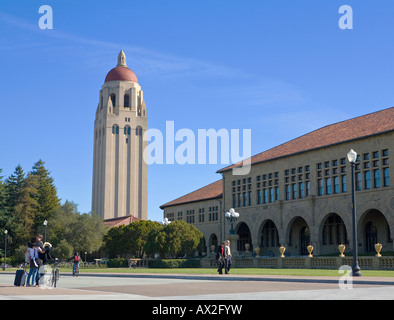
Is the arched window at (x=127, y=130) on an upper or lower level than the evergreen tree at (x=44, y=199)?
→ upper

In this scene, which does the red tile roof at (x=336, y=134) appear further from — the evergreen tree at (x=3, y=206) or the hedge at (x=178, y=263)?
the evergreen tree at (x=3, y=206)

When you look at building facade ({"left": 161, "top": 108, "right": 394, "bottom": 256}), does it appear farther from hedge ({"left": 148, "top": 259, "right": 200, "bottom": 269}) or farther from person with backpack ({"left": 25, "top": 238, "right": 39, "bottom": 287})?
person with backpack ({"left": 25, "top": 238, "right": 39, "bottom": 287})

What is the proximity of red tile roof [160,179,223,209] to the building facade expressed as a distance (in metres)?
5.67

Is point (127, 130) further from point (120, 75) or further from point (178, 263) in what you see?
point (178, 263)

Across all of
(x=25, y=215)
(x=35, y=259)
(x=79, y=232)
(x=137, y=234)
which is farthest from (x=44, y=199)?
(x=35, y=259)

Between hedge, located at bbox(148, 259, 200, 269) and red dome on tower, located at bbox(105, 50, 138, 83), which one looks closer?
hedge, located at bbox(148, 259, 200, 269)

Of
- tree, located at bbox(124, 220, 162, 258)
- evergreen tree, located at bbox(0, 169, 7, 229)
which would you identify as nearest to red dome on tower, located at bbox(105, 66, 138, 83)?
evergreen tree, located at bbox(0, 169, 7, 229)

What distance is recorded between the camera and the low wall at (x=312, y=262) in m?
37.0

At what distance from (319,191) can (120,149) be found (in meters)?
94.3

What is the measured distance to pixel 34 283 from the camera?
2119 centimetres

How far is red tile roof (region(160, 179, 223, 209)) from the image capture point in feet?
249

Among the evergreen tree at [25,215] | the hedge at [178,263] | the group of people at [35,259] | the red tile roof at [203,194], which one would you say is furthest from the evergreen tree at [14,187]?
the group of people at [35,259]

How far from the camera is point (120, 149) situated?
14338 centimetres
